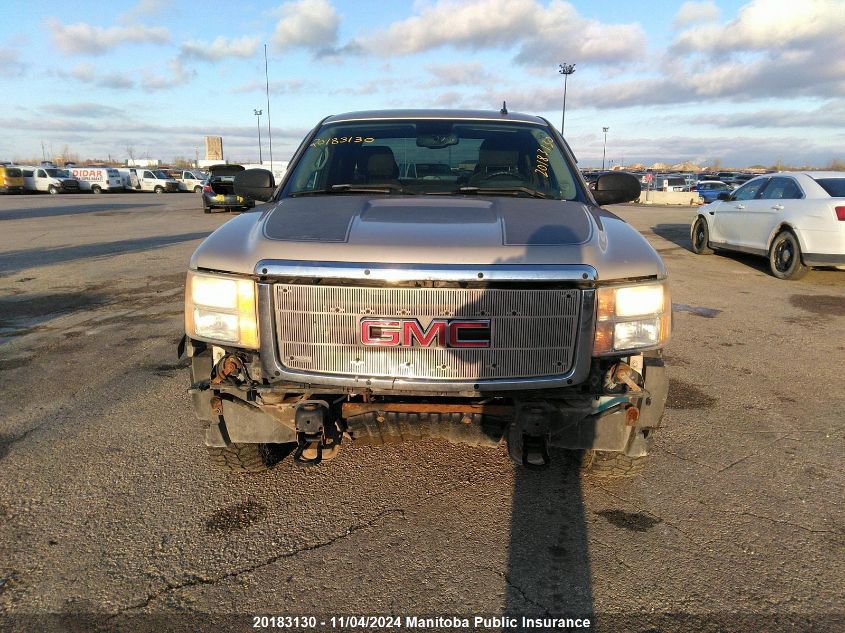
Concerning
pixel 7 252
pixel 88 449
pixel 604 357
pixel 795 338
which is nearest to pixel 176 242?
pixel 7 252

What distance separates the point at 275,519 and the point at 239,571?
0.40 m

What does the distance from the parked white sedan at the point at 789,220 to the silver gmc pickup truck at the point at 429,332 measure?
24.2ft

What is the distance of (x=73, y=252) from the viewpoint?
12.4 meters

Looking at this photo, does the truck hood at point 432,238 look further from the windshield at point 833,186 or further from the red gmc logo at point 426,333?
the windshield at point 833,186

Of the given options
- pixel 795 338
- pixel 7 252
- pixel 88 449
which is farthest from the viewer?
pixel 7 252

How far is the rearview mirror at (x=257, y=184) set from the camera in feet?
14.1

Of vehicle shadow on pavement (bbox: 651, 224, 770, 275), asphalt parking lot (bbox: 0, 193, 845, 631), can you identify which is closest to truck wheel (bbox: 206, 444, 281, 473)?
asphalt parking lot (bbox: 0, 193, 845, 631)

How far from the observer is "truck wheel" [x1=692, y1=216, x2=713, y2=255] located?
12.3 metres

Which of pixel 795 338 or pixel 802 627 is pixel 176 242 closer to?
pixel 795 338

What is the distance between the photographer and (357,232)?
278cm

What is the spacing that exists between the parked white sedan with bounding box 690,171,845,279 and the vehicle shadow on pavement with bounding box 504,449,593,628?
7315 millimetres

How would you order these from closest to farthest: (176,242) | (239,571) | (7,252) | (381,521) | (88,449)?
(239,571) → (381,521) → (88,449) → (7,252) → (176,242)

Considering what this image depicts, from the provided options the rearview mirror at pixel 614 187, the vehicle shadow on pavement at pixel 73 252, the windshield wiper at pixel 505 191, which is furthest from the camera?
the vehicle shadow on pavement at pixel 73 252

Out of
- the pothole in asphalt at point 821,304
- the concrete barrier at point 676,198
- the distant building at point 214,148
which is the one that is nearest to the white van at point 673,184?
the concrete barrier at point 676,198
